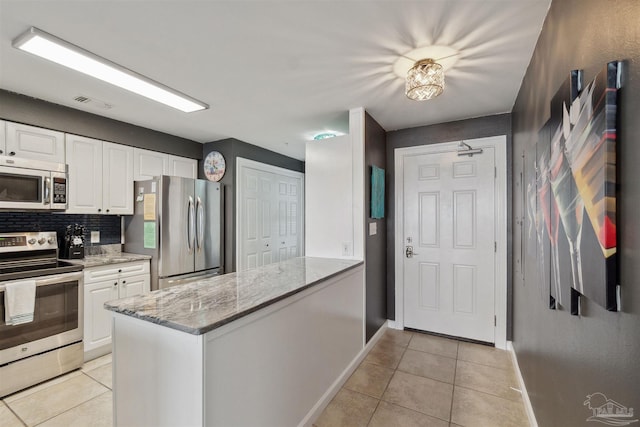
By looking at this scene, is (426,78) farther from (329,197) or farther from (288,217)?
(288,217)

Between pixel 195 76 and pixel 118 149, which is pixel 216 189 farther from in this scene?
pixel 195 76

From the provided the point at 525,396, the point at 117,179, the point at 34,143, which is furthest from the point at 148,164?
the point at 525,396

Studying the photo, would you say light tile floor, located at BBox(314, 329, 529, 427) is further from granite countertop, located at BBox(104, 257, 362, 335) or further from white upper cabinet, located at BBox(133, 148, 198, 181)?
white upper cabinet, located at BBox(133, 148, 198, 181)

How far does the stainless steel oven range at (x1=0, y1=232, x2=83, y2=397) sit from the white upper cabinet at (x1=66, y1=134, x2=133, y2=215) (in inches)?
17.0

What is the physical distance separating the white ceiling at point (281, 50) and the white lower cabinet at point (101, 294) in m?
1.57

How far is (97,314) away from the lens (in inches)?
106

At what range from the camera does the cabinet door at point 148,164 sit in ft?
10.7

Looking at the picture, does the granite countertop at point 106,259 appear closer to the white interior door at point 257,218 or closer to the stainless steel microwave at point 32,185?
the stainless steel microwave at point 32,185

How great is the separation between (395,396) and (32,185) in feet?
11.1

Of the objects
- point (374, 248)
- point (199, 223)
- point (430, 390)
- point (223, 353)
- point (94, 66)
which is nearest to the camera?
point (223, 353)

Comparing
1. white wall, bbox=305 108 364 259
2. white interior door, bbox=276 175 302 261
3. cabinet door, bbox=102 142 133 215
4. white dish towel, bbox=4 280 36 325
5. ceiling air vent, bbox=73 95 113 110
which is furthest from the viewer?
white interior door, bbox=276 175 302 261

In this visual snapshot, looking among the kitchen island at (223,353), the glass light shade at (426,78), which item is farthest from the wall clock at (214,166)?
the glass light shade at (426,78)

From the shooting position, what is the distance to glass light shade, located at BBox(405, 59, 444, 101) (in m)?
1.85

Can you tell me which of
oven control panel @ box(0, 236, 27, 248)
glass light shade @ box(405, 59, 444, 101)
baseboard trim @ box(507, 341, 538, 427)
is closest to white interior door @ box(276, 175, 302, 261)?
oven control panel @ box(0, 236, 27, 248)
